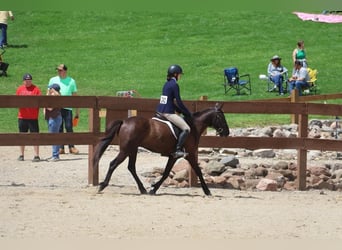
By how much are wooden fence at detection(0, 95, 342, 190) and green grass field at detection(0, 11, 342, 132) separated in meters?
11.9

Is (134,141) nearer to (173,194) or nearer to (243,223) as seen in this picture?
(173,194)

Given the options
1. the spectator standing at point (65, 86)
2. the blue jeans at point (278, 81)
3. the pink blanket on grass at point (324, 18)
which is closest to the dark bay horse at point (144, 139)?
the spectator standing at point (65, 86)

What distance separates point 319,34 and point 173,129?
92.5 ft

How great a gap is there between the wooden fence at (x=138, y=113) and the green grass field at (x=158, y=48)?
11.9 metres

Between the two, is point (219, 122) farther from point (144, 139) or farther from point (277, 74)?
point (277, 74)

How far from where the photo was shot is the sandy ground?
9703 millimetres

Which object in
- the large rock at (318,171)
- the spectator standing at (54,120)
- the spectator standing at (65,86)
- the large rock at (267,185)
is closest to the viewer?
the large rock at (267,185)

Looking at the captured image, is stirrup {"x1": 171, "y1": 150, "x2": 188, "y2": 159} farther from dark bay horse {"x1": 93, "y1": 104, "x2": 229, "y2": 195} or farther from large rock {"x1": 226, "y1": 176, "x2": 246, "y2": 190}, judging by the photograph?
large rock {"x1": 226, "y1": 176, "x2": 246, "y2": 190}

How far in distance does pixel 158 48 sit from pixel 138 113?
940 inches

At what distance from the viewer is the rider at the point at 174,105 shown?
12.9 metres

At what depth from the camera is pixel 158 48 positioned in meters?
38.3

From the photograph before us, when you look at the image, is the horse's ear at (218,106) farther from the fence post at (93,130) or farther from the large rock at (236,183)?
the fence post at (93,130)

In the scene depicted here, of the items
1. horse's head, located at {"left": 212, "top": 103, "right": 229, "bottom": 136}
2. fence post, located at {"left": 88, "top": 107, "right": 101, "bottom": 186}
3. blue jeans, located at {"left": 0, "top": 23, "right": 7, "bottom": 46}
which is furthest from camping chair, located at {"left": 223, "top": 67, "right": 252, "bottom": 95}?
horse's head, located at {"left": 212, "top": 103, "right": 229, "bottom": 136}

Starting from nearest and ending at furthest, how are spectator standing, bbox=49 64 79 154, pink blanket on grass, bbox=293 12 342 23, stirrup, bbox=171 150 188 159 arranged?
stirrup, bbox=171 150 188 159, spectator standing, bbox=49 64 79 154, pink blanket on grass, bbox=293 12 342 23
